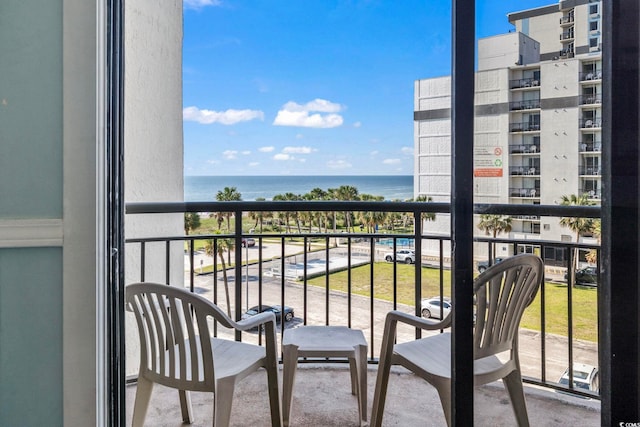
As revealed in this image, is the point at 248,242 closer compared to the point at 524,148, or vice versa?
the point at 524,148

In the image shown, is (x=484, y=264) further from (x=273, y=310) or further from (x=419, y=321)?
(x=273, y=310)

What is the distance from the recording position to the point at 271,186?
3.99 metres

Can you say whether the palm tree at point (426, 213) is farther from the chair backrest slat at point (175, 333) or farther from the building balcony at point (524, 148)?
the chair backrest slat at point (175, 333)

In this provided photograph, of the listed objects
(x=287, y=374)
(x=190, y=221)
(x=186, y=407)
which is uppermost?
(x=190, y=221)

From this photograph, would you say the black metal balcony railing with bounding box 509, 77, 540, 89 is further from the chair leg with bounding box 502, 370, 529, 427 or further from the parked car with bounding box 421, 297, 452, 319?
the parked car with bounding box 421, 297, 452, 319

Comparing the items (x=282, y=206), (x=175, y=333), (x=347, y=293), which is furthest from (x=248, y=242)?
(x=175, y=333)

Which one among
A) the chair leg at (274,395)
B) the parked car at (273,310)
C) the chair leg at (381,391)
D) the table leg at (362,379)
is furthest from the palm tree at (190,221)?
the chair leg at (381,391)

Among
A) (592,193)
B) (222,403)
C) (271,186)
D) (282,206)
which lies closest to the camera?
(592,193)

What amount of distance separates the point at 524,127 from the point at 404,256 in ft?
5.05

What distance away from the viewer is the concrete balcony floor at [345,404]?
1.11 meters

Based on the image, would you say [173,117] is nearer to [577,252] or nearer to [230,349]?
[230,349]

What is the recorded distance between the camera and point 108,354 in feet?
3.72

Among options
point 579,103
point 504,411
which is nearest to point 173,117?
point 579,103

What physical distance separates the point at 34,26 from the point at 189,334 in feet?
3.66
